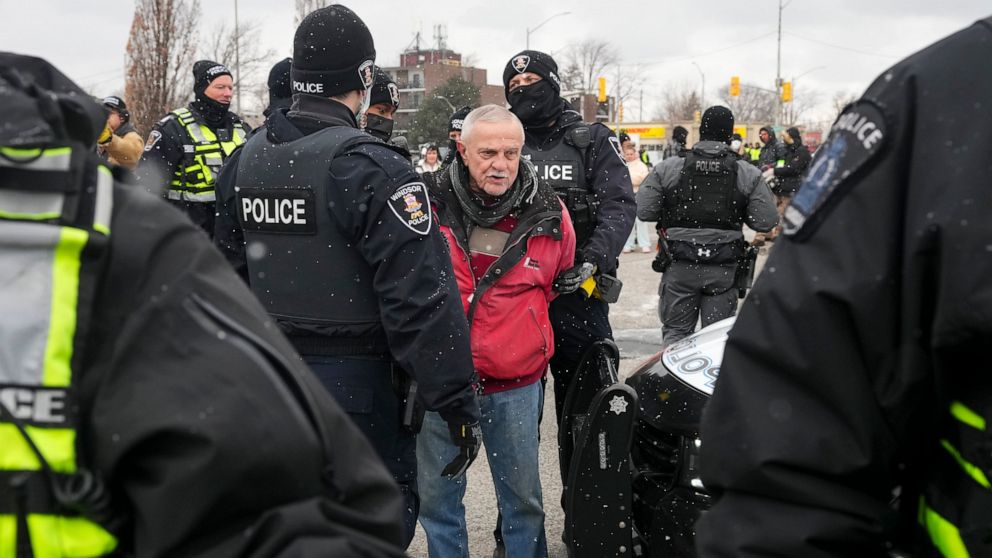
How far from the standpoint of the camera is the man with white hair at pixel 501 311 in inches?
145

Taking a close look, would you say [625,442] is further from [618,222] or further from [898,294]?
[898,294]

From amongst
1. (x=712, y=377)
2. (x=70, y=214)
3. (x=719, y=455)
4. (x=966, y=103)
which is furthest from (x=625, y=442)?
(x=70, y=214)

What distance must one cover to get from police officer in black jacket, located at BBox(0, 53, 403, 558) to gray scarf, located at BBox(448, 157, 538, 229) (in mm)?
2685

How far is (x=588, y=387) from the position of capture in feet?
14.0

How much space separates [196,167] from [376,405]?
4127 millimetres

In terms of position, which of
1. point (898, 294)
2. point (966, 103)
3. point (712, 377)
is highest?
point (966, 103)

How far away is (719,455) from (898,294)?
1.08 feet

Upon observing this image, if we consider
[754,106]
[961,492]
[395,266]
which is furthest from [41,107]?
[754,106]

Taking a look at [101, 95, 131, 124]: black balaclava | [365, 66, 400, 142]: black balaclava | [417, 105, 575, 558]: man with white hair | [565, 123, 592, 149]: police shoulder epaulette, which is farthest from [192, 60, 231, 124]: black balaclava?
[417, 105, 575, 558]: man with white hair

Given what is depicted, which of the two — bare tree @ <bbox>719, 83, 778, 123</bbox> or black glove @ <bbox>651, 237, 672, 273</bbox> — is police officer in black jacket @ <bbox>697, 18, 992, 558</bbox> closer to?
black glove @ <bbox>651, 237, 672, 273</bbox>

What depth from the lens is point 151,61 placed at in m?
24.9

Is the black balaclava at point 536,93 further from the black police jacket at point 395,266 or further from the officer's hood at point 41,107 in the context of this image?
the officer's hood at point 41,107

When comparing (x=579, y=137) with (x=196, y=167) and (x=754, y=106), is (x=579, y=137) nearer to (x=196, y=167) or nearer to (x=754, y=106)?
(x=196, y=167)

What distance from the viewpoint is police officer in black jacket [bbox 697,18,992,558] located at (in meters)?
1.19
